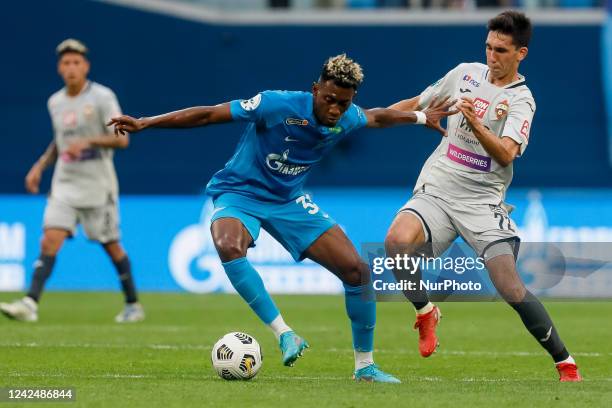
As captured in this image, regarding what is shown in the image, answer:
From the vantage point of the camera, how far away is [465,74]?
9000 millimetres

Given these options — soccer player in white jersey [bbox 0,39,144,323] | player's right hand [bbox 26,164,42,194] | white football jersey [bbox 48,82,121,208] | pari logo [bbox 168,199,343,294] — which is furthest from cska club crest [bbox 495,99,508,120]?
pari logo [bbox 168,199,343,294]

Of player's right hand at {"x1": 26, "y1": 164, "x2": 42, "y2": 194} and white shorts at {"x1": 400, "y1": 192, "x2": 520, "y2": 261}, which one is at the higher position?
player's right hand at {"x1": 26, "y1": 164, "x2": 42, "y2": 194}

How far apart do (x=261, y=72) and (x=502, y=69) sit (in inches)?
584

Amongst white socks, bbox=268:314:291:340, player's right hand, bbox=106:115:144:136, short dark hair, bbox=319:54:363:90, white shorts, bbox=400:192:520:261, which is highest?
short dark hair, bbox=319:54:363:90

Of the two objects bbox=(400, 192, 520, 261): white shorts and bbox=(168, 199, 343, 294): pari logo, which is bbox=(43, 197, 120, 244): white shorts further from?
bbox=(400, 192, 520, 261): white shorts

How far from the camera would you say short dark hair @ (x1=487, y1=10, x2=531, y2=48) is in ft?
28.3

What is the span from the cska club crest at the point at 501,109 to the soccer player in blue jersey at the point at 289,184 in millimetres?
331

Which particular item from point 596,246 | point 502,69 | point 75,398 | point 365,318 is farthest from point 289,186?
point 596,246

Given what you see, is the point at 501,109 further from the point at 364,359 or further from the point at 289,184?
the point at 364,359

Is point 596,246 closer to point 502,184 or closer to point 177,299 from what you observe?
point 177,299

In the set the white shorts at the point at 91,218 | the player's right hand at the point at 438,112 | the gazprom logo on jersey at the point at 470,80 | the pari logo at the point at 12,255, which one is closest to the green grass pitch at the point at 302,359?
the white shorts at the point at 91,218

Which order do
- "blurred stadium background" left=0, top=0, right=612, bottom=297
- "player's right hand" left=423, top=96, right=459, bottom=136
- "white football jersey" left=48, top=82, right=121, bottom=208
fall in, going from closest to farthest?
1. "player's right hand" left=423, top=96, right=459, bottom=136
2. "white football jersey" left=48, top=82, right=121, bottom=208
3. "blurred stadium background" left=0, top=0, right=612, bottom=297

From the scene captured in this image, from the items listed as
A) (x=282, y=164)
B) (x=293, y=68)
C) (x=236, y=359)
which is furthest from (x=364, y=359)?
(x=293, y=68)

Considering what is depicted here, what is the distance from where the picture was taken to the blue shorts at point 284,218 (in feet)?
28.1
